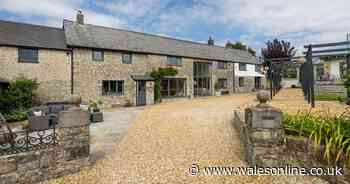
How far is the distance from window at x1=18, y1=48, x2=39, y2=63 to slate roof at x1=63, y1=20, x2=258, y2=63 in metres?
2.48

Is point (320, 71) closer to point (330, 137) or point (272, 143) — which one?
point (330, 137)

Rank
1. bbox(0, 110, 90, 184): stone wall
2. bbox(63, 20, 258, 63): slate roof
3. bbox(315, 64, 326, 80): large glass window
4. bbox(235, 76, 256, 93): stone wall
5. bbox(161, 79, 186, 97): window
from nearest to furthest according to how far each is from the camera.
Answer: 1. bbox(0, 110, 90, 184): stone wall
2. bbox(63, 20, 258, 63): slate roof
3. bbox(161, 79, 186, 97): window
4. bbox(315, 64, 326, 80): large glass window
5. bbox(235, 76, 256, 93): stone wall

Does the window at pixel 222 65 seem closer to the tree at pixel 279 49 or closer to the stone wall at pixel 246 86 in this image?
the stone wall at pixel 246 86

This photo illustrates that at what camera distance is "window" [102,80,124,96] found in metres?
17.8

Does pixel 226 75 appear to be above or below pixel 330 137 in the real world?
above

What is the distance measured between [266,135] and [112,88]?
15942 mm

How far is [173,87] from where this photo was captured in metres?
23.3

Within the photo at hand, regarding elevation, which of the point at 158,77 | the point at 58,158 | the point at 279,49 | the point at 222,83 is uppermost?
the point at 279,49

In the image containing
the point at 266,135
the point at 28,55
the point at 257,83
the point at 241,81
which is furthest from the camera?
the point at 257,83

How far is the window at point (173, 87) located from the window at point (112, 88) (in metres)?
5.04

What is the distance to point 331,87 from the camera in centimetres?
1856

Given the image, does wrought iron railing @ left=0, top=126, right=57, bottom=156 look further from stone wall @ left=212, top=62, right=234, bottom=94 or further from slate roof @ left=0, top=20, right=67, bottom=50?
stone wall @ left=212, top=62, right=234, bottom=94

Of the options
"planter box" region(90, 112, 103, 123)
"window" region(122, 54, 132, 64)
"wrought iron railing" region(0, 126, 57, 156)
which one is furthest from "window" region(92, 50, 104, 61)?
"wrought iron railing" region(0, 126, 57, 156)

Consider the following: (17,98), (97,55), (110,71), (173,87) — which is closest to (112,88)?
(110,71)
